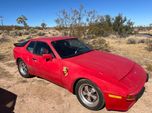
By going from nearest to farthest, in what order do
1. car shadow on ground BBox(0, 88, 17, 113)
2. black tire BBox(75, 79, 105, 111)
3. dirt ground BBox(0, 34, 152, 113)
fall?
black tire BBox(75, 79, 105, 111)
dirt ground BBox(0, 34, 152, 113)
car shadow on ground BBox(0, 88, 17, 113)

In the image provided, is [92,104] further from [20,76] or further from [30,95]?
Result: [20,76]

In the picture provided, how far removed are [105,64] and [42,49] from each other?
211cm

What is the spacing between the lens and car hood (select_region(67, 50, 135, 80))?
177 inches

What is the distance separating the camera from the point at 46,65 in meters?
5.61

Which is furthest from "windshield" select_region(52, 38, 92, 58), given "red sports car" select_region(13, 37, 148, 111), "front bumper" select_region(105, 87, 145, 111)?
"front bumper" select_region(105, 87, 145, 111)

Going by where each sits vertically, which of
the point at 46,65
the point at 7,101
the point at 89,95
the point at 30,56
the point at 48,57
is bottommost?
the point at 7,101

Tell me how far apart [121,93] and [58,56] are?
2081 mm

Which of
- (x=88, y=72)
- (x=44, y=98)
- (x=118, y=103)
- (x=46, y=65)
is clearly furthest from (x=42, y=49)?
(x=118, y=103)

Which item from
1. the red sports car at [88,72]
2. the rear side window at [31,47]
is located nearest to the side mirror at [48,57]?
the red sports car at [88,72]

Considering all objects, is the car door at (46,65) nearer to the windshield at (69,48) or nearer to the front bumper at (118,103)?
the windshield at (69,48)

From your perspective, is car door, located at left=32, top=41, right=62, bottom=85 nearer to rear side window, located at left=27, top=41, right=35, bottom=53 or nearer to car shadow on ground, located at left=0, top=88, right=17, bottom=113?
rear side window, located at left=27, top=41, right=35, bottom=53

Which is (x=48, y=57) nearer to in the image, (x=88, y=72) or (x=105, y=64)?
(x=88, y=72)

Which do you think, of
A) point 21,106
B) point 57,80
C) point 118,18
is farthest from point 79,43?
point 118,18

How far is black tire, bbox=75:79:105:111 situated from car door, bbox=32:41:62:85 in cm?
76
